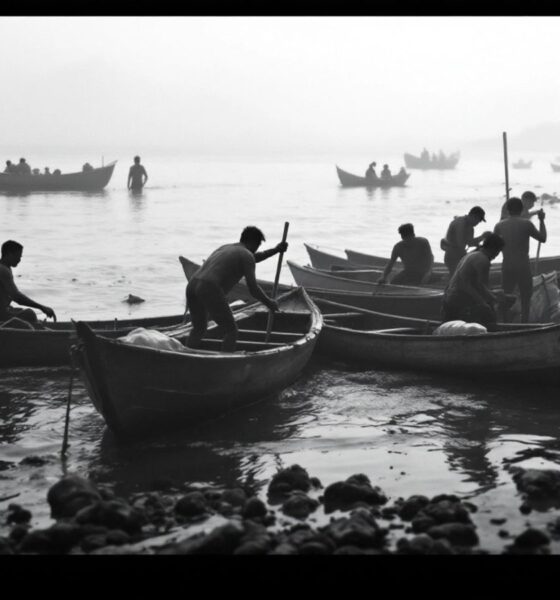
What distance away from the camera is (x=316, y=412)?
30.7 ft

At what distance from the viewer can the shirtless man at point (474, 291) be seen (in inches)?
400

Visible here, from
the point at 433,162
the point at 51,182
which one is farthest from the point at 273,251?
the point at 433,162

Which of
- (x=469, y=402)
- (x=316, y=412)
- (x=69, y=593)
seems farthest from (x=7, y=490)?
(x=469, y=402)

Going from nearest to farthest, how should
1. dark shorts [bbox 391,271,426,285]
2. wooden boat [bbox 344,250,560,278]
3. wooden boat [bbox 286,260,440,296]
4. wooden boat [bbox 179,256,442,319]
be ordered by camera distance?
wooden boat [bbox 179,256,442,319]
wooden boat [bbox 286,260,440,296]
dark shorts [bbox 391,271,426,285]
wooden boat [bbox 344,250,560,278]

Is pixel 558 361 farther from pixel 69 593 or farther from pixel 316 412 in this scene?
pixel 69 593

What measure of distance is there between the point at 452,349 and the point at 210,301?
2.75 metres

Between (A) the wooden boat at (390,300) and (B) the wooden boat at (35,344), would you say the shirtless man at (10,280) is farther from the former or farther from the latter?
(A) the wooden boat at (390,300)

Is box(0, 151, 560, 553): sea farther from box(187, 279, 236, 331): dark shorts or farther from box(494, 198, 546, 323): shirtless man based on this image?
box(494, 198, 546, 323): shirtless man

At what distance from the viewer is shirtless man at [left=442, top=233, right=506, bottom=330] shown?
1017 cm

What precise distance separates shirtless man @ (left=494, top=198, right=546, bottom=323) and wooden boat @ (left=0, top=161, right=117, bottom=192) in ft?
100.0

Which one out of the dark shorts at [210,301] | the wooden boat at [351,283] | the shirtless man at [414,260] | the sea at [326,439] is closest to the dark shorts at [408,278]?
the shirtless man at [414,260]

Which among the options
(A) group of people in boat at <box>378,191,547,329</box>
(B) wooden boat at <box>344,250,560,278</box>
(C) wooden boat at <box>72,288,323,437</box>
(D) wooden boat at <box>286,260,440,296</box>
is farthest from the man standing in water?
(C) wooden boat at <box>72,288,323,437</box>

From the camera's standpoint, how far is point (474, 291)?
33.7 ft

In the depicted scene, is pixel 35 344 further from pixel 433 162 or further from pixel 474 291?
pixel 433 162
